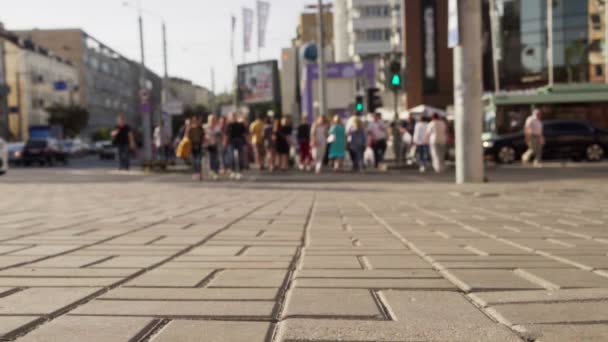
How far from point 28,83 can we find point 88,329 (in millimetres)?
92207

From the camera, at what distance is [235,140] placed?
2064 centimetres

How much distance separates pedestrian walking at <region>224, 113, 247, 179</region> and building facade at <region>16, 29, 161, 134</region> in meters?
77.9

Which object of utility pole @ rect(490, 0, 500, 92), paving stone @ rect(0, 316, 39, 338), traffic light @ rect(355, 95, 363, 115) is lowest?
paving stone @ rect(0, 316, 39, 338)

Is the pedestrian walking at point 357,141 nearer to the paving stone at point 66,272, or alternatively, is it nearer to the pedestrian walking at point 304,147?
the pedestrian walking at point 304,147

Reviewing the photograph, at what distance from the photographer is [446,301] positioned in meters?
3.39

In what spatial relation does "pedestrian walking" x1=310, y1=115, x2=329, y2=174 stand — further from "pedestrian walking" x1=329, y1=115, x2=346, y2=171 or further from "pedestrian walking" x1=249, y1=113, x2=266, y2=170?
→ "pedestrian walking" x1=249, y1=113, x2=266, y2=170

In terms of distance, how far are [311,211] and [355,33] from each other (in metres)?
87.8

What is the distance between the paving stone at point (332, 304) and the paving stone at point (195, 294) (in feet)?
0.48

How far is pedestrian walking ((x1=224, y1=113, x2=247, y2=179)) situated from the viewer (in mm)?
20500

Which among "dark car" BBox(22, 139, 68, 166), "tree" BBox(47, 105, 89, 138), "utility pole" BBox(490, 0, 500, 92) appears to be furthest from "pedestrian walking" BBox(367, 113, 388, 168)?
"tree" BBox(47, 105, 89, 138)

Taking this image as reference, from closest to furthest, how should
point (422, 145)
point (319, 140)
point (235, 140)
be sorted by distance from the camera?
point (235, 140), point (422, 145), point (319, 140)

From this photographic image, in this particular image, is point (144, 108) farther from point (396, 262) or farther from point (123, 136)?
point (396, 262)

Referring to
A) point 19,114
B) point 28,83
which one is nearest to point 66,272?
point 19,114

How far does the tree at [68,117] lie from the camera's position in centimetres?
8781
